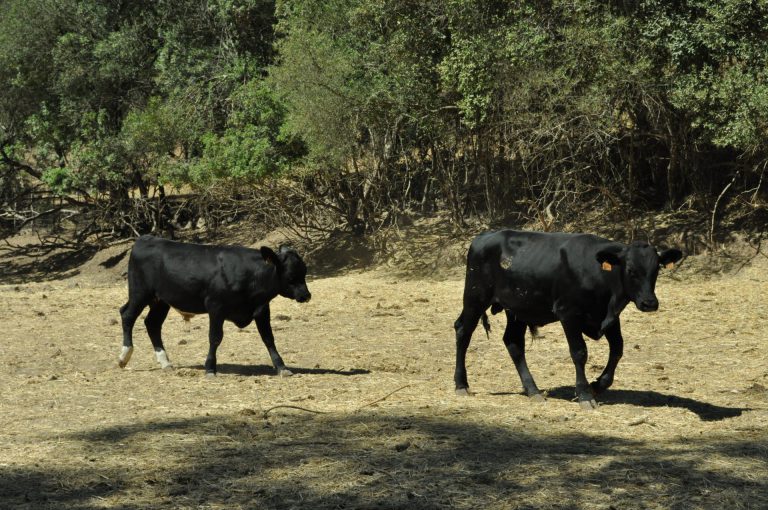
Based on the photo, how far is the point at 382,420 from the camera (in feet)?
28.3

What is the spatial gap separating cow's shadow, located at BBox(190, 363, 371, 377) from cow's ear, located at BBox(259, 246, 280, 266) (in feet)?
3.92

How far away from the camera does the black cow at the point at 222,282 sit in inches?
454

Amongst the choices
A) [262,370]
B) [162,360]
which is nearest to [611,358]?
[262,370]

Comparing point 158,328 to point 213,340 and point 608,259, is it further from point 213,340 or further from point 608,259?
point 608,259

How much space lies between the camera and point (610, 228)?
20062 mm

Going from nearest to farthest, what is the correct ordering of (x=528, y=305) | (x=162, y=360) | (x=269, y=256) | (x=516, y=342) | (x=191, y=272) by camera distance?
(x=528, y=305) → (x=516, y=342) → (x=269, y=256) → (x=191, y=272) → (x=162, y=360)

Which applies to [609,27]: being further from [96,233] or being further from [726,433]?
[96,233]

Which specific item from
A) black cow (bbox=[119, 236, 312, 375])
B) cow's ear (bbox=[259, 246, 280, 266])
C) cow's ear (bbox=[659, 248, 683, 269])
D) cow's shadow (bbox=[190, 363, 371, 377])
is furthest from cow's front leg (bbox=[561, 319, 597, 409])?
cow's ear (bbox=[259, 246, 280, 266])

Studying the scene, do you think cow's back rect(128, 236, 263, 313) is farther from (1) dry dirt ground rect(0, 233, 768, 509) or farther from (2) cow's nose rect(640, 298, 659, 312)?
(2) cow's nose rect(640, 298, 659, 312)

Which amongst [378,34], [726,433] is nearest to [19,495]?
[726,433]

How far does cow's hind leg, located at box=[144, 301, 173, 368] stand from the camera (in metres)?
11.9

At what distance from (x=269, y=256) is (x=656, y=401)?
4.37 meters

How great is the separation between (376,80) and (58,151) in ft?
33.2

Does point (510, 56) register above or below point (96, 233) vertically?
above
